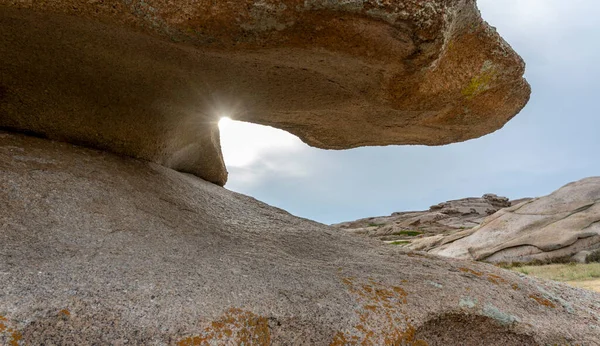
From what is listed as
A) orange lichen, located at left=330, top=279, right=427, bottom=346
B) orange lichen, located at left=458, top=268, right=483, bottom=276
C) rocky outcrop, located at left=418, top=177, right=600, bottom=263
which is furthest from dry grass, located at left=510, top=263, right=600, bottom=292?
orange lichen, located at left=330, top=279, right=427, bottom=346

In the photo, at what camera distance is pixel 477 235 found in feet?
53.9

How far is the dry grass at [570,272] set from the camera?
9164mm

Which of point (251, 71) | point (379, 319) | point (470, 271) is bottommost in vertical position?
point (379, 319)

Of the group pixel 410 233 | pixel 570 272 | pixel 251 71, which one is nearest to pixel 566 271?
pixel 570 272

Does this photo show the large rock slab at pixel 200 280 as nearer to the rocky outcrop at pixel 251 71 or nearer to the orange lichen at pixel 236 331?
the orange lichen at pixel 236 331

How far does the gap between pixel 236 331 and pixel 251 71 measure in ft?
5.87

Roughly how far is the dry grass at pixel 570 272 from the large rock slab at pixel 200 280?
241 inches

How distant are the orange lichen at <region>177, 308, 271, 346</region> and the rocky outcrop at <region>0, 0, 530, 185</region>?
155 centimetres

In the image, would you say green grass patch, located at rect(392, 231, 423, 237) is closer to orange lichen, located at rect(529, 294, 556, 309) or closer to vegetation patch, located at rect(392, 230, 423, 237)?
vegetation patch, located at rect(392, 230, 423, 237)

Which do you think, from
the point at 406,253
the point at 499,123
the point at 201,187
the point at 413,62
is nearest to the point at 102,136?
the point at 201,187

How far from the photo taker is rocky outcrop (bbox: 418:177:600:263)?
13.4 m

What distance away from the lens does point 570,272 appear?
1079cm

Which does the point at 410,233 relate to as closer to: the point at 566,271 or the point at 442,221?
the point at 442,221

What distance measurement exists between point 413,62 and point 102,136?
2800 millimetres
